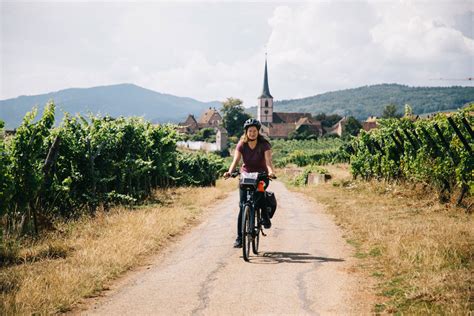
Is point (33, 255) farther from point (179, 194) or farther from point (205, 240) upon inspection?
point (179, 194)

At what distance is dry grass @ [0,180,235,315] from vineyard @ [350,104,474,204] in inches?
286

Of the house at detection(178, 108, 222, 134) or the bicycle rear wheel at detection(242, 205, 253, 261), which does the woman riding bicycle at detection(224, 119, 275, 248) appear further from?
the house at detection(178, 108, 222, 134)

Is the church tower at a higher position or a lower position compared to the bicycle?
higher

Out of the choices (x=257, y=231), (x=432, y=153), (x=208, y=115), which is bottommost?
(x=257, y=231)

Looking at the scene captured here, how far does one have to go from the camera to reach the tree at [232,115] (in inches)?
4619

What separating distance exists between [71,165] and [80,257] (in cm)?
573

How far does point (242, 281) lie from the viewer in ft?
19.6

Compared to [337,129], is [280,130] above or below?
below

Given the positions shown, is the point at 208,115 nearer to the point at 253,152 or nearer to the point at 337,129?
the point at 337,129

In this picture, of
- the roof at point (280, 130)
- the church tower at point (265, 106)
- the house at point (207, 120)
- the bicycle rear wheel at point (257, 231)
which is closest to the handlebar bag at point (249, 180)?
the bicycle rear wheel at point (257, 231)

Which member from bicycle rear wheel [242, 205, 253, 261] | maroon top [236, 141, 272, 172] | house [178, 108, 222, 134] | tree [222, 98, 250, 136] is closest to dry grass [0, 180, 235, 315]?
bicycle rear wheel [242, 205, 253, 261]

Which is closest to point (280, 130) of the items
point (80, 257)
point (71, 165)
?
point (71, 165)

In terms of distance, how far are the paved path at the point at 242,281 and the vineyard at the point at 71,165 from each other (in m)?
3.00

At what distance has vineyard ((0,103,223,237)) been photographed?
8.64 m
